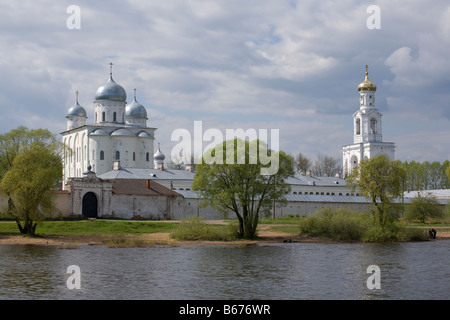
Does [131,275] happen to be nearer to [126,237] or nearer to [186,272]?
[186,272]

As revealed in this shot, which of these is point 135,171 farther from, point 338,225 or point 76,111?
point 338,225

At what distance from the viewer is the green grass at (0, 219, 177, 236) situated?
1779 inches

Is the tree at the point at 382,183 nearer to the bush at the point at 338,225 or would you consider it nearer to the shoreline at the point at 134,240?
the bush at the point at 338,225

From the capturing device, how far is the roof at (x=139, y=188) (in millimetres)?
57688

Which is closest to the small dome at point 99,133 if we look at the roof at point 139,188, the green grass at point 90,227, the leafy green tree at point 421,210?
the roof at point 139,188

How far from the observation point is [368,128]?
311ft

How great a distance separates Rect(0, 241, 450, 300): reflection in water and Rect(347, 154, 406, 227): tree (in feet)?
17.1

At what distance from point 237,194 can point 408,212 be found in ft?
77.7

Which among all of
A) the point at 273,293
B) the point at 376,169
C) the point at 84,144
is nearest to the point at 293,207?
the point at 376,169

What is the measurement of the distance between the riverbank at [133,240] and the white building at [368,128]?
4792 cm

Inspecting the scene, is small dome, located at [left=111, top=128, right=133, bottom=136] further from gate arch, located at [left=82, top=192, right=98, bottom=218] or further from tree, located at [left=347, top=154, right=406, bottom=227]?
tree, located at [left=347, top=154, right=406, bottom=227]

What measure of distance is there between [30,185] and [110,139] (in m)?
35.7

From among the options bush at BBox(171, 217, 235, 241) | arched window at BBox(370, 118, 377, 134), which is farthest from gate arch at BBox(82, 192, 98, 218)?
arched window at BBox(370, 118, 377, 134)
